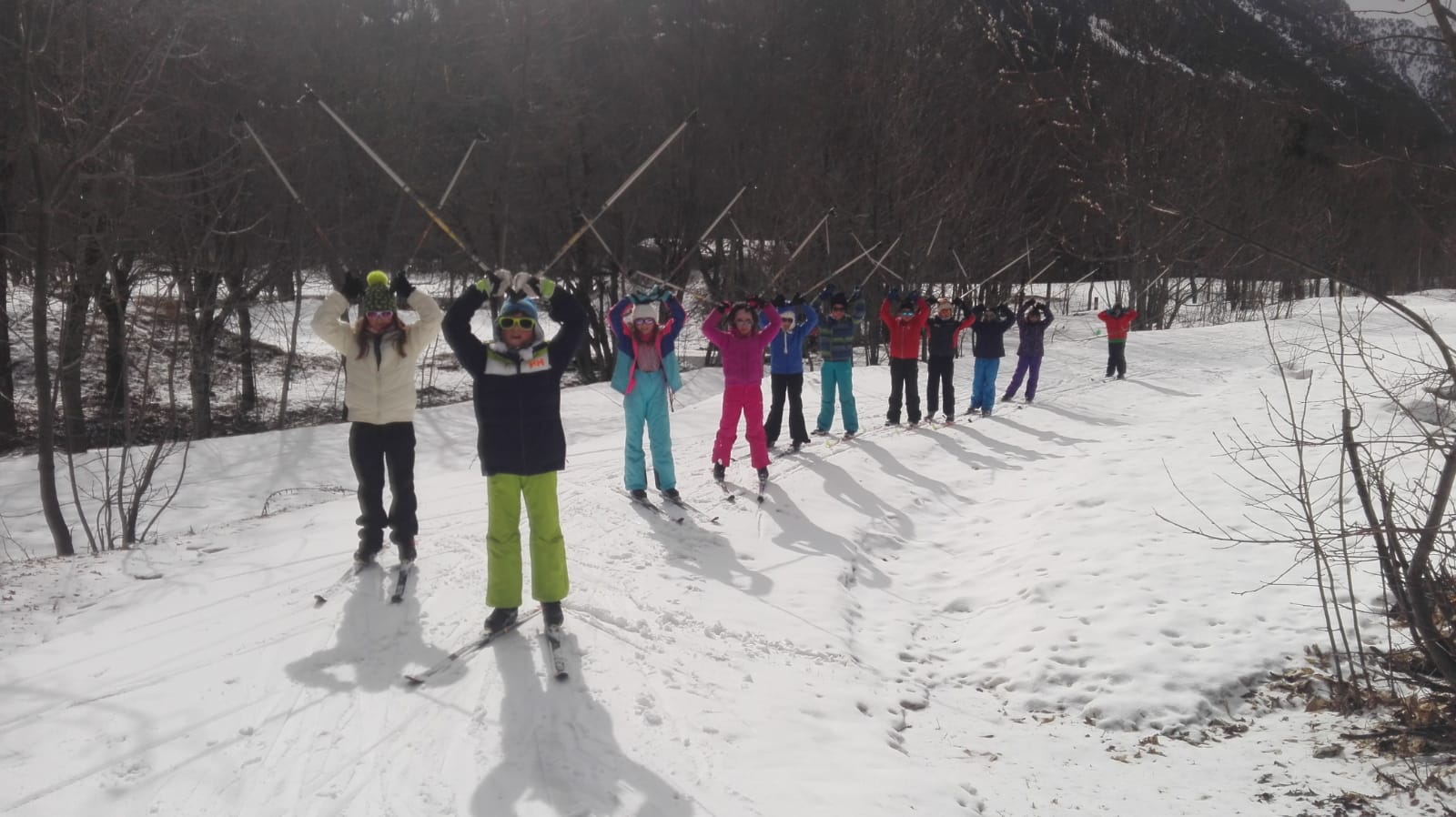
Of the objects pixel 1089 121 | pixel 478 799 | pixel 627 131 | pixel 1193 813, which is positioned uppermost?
pixel 627 131

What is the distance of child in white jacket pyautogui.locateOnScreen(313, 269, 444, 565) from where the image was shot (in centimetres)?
571

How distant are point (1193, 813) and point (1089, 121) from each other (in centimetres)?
321

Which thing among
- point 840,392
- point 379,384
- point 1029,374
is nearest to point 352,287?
point 379,384

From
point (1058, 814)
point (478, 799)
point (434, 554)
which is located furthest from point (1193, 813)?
point (434, 554)

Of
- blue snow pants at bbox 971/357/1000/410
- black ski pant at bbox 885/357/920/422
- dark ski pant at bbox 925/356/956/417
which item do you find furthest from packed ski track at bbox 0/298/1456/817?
blue snow pants at bbox 971/357/1000/410

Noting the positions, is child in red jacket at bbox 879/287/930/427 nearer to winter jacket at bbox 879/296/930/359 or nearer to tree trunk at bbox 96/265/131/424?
winter jacket at bbox 879/296/930/359

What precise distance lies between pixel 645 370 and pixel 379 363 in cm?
254

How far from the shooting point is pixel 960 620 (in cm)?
648

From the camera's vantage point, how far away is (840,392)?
1151cm

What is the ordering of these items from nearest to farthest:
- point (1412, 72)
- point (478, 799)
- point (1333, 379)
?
point (478, 799), point (1412, 72), point (1333, 379)

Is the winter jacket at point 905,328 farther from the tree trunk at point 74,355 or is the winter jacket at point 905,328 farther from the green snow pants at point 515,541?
the tree trunk at point 74,355

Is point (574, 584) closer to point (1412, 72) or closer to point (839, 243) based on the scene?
point (1412, 72)

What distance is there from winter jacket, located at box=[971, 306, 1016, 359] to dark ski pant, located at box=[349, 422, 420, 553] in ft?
32.7

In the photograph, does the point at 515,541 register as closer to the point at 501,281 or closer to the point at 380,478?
the point at 380,478
